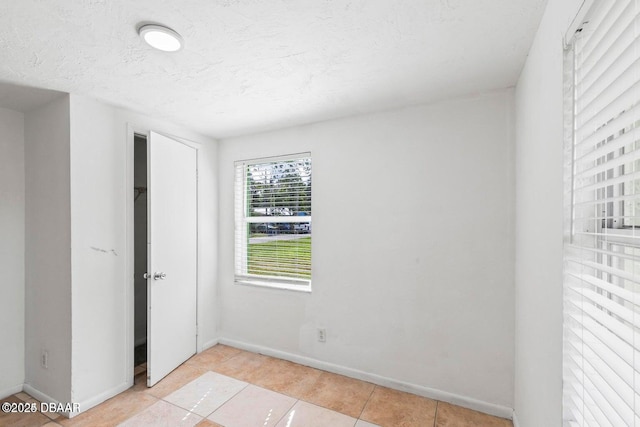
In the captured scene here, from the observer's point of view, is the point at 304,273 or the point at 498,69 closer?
the point at 498,69

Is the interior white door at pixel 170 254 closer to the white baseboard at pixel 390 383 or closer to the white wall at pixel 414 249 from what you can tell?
the white baseboard at pixel 390 383

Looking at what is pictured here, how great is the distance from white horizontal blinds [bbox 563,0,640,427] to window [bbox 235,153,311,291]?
84.8 inches

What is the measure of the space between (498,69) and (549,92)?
2.36 ft

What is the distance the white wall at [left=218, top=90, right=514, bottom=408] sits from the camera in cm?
212

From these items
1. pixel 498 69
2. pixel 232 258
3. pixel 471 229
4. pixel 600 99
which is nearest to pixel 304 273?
pixel 232 258

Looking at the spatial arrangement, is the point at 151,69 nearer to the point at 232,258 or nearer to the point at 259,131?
the point at 259,131

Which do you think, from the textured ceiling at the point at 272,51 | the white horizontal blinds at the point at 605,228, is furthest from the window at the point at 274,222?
the white horizontal blinds at the point at 605,228

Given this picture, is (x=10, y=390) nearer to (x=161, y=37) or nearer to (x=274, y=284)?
(x=274, y=284)

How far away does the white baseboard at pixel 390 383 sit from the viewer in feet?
6.86

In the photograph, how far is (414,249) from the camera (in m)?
2.38

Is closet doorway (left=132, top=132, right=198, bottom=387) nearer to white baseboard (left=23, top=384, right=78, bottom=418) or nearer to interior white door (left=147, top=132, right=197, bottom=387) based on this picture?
interior white door (left=147, top=132, right=197, bottom=387)

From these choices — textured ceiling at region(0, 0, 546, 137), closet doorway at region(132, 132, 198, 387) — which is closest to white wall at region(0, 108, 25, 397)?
textured ceiling at region(0, 0, 546, 137)

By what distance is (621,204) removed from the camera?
89 centimetres

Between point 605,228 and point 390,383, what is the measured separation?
208cm
